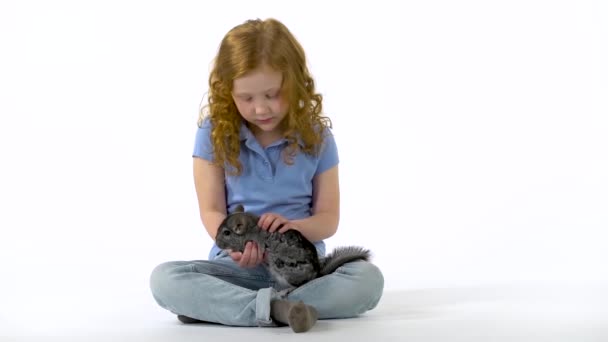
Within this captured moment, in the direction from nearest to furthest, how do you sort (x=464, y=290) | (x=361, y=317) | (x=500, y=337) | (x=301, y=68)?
1. (x=500, y=337)
2. (x=361, y=317)
3. (x=301, y=68)
4. (x=464, y=290)

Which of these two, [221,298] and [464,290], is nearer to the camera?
[221,298]

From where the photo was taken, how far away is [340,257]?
3.59 meters

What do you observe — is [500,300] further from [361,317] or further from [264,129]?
[264,129]

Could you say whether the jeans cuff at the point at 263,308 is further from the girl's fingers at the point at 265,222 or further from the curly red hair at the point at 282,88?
the curly red hair at the point at 282,88

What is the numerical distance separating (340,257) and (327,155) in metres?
0.51

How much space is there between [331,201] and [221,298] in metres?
0.76

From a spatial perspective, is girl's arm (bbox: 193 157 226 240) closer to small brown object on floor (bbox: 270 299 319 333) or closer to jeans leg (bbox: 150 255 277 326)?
jeans leg (bbox: 150 255 277 326)

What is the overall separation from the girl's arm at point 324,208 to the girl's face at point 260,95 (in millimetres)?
393

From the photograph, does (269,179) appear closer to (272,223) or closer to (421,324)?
(272,223)

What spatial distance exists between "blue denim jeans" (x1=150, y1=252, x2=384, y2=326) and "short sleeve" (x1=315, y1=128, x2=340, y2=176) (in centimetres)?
52

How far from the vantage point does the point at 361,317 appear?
348cm

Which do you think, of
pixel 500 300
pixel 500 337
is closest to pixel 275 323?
pixel 500 337

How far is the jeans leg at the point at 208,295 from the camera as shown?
10.8 ft

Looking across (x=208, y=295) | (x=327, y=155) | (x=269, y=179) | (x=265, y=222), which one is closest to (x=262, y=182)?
(x=269, y=179)
